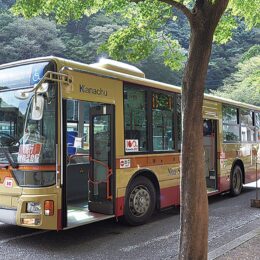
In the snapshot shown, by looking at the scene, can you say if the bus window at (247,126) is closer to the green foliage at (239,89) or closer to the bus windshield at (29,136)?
the bus windshield at (29,136)

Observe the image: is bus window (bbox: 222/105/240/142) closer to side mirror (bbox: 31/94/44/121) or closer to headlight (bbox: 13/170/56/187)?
headlight (bbox: 13/170/56/187)

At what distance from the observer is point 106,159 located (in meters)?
7.61

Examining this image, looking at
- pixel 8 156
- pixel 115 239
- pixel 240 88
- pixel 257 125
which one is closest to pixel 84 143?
pixel 115 239

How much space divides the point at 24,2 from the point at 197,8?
2602 mm

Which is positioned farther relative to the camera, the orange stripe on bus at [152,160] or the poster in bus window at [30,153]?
the orange stripe on bus at [152,160]

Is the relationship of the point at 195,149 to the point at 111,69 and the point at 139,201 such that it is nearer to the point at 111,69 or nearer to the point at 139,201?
the point at 139,201

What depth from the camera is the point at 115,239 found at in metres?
7.14

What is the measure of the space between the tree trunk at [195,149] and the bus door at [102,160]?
310 cm

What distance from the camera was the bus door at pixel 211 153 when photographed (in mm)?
11227

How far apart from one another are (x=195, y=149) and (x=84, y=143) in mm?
5049

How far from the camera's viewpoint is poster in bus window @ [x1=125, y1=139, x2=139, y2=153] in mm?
7715

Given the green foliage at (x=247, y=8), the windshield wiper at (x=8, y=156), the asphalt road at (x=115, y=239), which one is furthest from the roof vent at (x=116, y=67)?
the asphalt road at (x=115, y=239)

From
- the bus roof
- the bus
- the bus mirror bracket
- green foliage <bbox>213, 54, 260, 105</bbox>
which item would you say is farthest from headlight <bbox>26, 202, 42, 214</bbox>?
green foliage <bbox>213, 54, 260, 105</bbox>

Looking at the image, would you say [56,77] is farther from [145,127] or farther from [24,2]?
[145,127]
